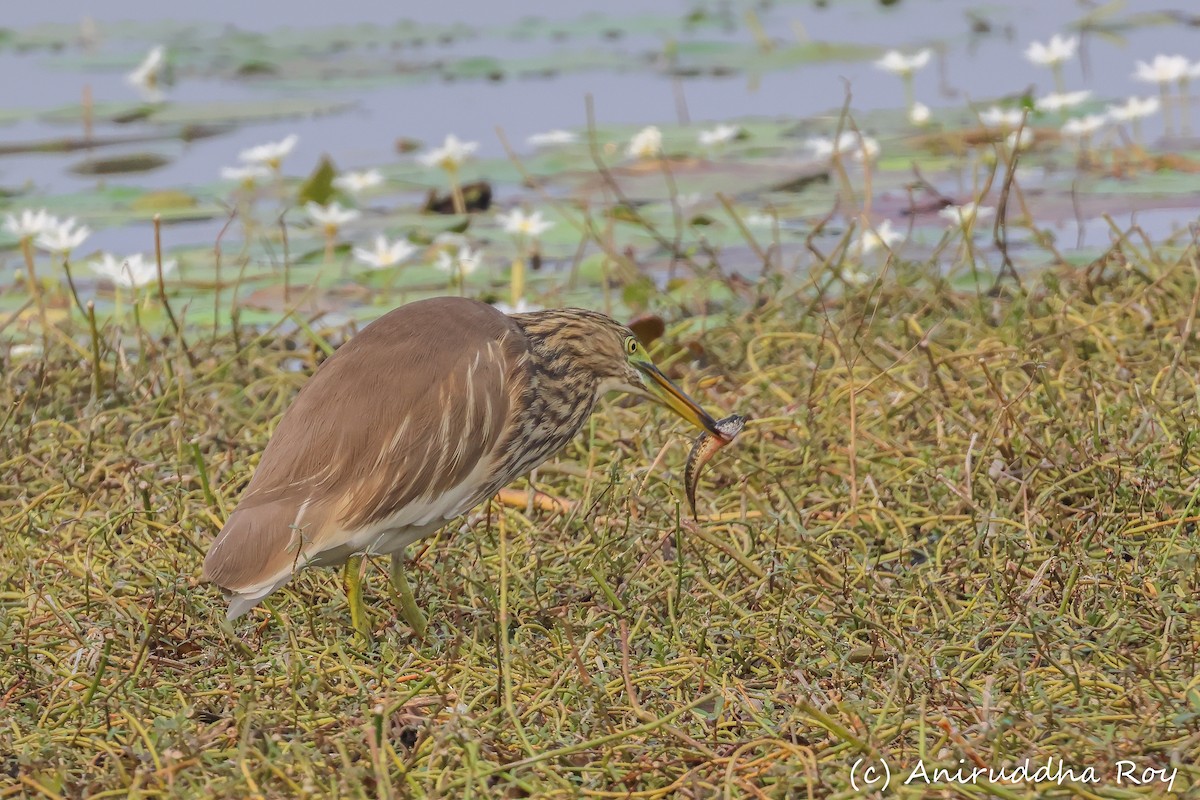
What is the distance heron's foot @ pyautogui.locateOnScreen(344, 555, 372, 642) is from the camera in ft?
10.9

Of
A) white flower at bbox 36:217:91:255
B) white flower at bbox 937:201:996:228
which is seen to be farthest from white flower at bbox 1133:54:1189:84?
white flower at bbox 36:217:91:255

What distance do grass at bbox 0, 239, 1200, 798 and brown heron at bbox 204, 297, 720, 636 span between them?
18cm

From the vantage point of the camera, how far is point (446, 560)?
3.56 m

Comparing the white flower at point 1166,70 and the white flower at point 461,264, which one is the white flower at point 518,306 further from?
the white flower at point 1166,70

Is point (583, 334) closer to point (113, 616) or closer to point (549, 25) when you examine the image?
point (113, 616)

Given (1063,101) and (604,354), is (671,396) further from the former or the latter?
(1063,101)

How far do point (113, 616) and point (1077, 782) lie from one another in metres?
1.82

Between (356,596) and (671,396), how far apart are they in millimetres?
890

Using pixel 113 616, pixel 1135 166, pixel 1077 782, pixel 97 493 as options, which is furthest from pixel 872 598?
pixel 1135 166

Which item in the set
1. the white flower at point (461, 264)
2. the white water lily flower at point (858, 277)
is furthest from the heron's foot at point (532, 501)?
the white water lily flower at point (858, 277)

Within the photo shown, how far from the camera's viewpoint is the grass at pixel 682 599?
2719 millimetres

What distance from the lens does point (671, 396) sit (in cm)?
383

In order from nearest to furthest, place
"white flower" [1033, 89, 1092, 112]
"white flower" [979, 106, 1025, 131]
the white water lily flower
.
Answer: the white water lily flower, "white flower" [979, 106, 1025, 131], "white flower" [1033, 89, 1092, 112]

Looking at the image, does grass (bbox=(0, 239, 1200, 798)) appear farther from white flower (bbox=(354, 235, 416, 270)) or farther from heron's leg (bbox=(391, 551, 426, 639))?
white flower (bbox=(354, 235, 416, 270))
